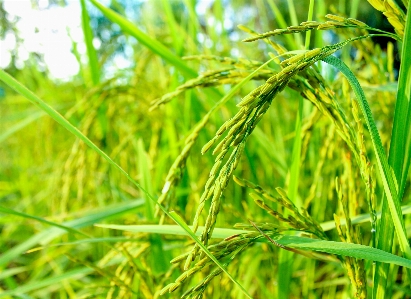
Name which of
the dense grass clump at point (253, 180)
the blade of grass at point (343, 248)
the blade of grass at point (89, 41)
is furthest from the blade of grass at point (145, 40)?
the blade of grass at point (343, 248)

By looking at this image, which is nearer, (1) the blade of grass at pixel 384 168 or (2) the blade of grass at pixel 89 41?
(1) the blade of grass at pixel 384 168

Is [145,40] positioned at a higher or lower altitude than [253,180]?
higher

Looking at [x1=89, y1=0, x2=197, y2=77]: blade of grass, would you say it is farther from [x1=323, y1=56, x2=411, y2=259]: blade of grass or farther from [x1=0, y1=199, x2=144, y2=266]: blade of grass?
[x1=323, y1=56, x2=411, y2=259]: blade of grass

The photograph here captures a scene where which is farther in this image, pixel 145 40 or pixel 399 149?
pixel 145 40

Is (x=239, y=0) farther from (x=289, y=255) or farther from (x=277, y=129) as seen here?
(x=289, y=255)

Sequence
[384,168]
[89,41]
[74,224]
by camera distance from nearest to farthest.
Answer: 1. [384,168]
2. [74,224]
3. [89,41]

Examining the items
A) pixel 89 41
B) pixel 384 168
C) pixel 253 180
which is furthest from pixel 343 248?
pixel 89 41

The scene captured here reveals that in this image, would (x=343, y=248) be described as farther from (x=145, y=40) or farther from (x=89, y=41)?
(x=89, y=41)

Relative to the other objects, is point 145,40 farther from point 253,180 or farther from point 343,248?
point 343,248

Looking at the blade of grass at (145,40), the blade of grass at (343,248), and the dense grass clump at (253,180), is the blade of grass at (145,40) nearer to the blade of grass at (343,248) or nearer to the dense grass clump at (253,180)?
the dense grass clump at (253,180)

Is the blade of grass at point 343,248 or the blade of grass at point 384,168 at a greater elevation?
the blade of grass at point 384,168

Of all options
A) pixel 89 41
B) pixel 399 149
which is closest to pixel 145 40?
pixel 89 41

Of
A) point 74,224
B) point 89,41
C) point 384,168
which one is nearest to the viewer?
point 384,168
